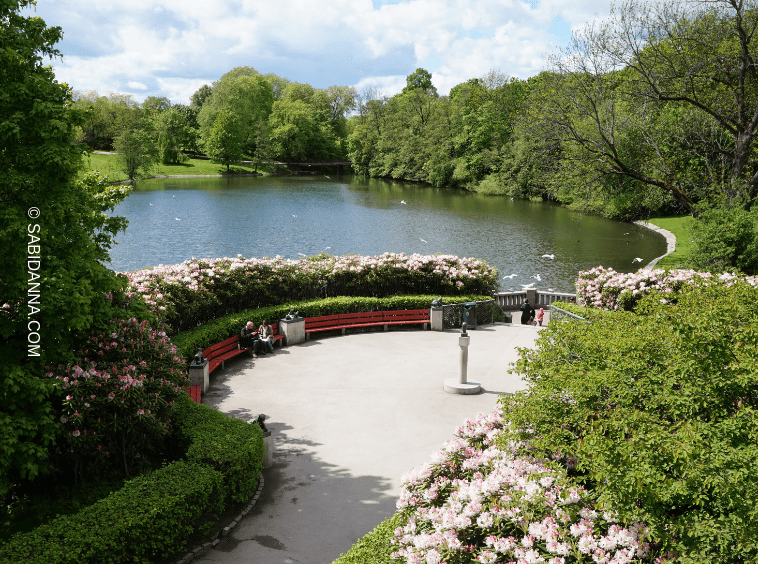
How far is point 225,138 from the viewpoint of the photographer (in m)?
92.4

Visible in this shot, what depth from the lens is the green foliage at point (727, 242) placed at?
20141 millimetres

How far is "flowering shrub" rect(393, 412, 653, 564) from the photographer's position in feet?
16.8

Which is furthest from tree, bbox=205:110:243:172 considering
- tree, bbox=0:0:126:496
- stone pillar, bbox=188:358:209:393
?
tree, bbox=0:0:126:496

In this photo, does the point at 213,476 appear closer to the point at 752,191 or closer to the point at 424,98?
the point at 752,191

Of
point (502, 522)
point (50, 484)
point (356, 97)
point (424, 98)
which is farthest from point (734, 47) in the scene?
point (356, 97)

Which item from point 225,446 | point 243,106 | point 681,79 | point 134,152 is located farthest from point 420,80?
point 225,446

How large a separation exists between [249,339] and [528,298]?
39.8ft

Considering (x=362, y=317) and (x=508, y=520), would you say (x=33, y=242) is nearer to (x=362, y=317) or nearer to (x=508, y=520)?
(x=508, y=520)

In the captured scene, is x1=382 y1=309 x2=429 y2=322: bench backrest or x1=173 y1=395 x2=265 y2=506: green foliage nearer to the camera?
x1=173 y1=395 x2=265 y2=506: green foliage

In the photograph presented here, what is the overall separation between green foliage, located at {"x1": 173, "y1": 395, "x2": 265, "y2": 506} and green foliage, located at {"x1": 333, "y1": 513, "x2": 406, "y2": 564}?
2.58 m

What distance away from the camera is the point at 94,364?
834 cm

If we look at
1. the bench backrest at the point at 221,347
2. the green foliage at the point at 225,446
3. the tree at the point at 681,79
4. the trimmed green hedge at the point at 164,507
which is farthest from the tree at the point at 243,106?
the trimmed green hedge at the point at 164,507

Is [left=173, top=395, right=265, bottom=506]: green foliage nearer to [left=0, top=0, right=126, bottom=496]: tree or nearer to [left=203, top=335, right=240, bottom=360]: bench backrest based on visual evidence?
[left=0, top=0, right=126, bottom=496]: tree

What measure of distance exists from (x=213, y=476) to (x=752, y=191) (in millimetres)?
27469
